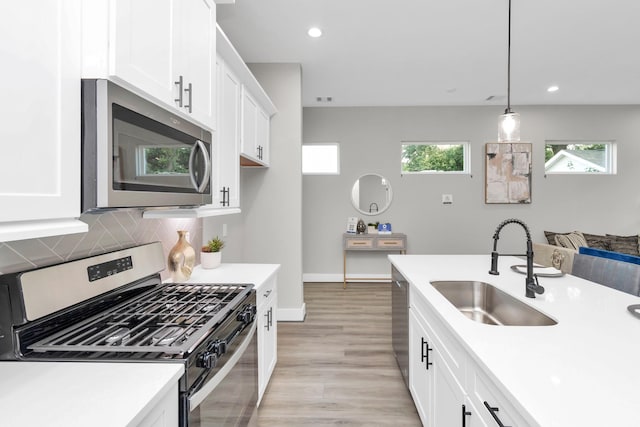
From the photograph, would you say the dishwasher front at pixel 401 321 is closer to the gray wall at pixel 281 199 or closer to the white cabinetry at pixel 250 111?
the gray wall at pixel 281 199

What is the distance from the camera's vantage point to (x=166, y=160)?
4.05ft

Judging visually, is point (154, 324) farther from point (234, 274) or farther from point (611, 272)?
point (611, 272)

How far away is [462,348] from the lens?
3.76 feet

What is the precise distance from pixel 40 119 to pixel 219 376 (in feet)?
3.14

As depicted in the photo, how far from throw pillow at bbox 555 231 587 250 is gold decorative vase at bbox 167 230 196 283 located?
5.05 m

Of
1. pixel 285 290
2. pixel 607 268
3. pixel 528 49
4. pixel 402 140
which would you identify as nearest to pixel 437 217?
pixel 402 140

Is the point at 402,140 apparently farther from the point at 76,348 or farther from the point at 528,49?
the point at 76,348

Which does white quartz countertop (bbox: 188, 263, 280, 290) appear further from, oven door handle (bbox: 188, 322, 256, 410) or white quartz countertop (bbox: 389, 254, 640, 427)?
white quartz countertop (bbox: 389, 254, 640, 427)

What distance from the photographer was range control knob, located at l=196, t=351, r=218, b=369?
102 centimetres

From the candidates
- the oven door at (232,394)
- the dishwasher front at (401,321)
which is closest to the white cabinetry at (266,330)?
the oven door at (232,394)

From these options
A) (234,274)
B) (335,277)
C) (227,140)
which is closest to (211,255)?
(234,274)

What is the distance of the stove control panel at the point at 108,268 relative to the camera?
4.10ft

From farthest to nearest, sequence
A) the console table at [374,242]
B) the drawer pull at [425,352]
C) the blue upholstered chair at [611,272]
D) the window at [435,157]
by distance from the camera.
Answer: the window at [435,157] < the console table at [374,242] < the blue upholstered chair at [611,272] < the drawer pull at [425,352]

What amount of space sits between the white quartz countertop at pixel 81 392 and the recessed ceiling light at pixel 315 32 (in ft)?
9.40
